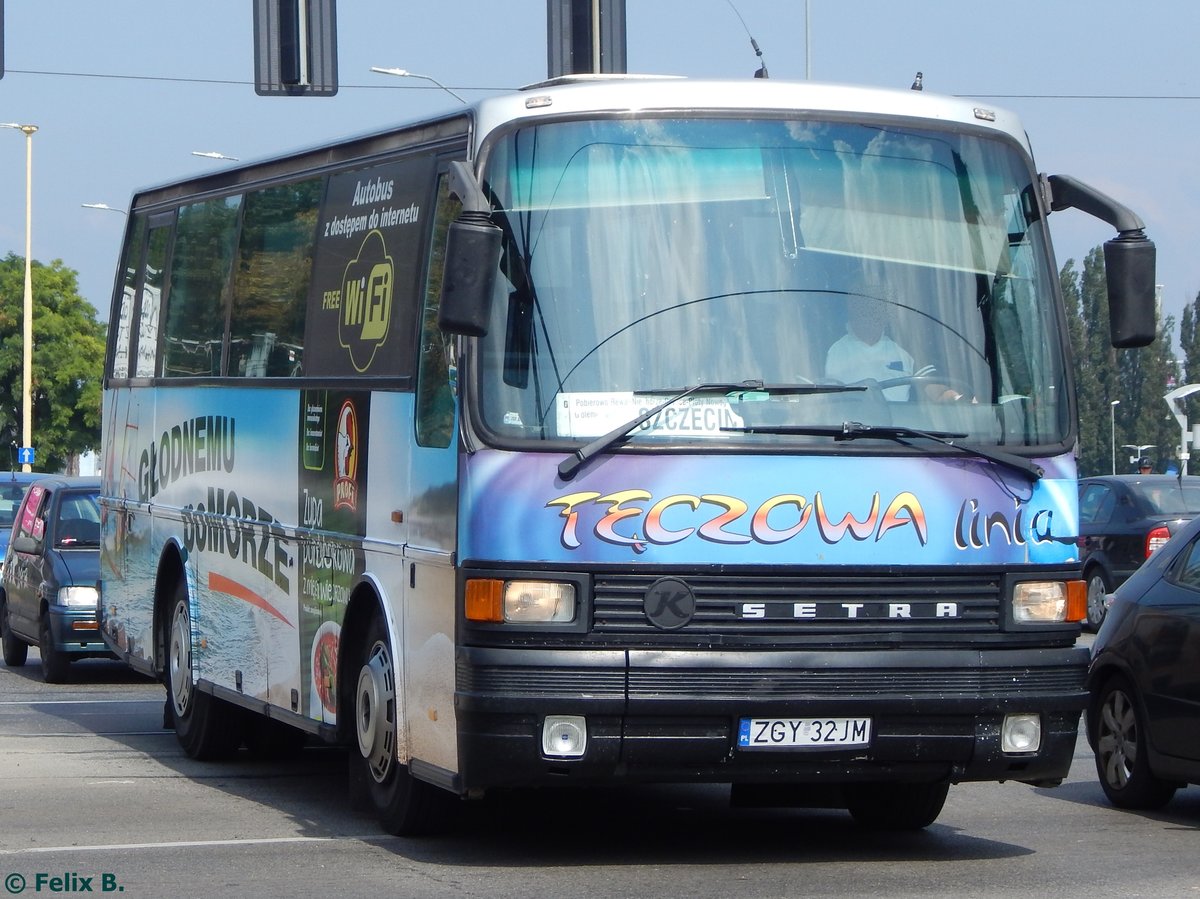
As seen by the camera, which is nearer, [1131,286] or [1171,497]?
[1131,286]

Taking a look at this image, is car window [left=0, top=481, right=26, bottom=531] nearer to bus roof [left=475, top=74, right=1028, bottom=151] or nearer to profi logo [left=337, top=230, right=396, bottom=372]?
profi logo [left=337, top=230, right=396, bottom=372]

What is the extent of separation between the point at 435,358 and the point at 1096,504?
1719 centimetres

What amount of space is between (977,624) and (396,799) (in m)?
2.62

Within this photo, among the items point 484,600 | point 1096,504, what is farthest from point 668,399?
point 1096,504

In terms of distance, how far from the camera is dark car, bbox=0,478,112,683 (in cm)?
1841

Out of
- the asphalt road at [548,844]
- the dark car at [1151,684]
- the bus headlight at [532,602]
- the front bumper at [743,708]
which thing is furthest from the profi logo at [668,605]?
the dark car at [1151,684]

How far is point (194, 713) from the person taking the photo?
41.7 feet

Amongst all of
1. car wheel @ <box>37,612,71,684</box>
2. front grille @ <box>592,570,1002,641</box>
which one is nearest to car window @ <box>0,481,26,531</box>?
car wheel @ <box>37,612,71,684</box>

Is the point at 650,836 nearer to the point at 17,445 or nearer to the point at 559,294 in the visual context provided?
the point at 559,294

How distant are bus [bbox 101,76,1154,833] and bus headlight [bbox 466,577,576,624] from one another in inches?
0.5

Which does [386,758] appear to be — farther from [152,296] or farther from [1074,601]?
[152,296]

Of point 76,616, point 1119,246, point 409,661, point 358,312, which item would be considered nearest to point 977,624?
point 1119,246

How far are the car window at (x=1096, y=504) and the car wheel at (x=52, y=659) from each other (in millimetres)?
11513

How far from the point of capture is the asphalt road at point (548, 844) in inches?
316
